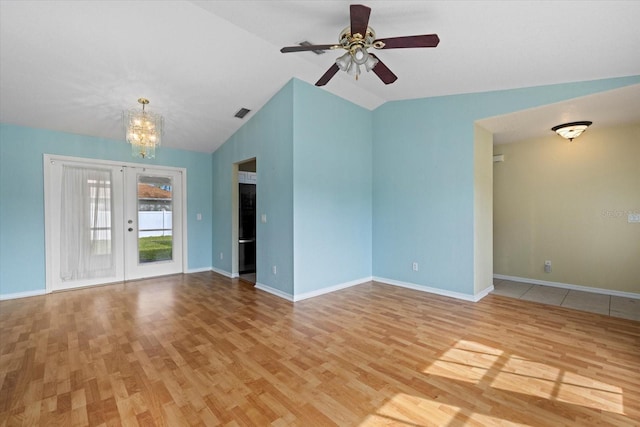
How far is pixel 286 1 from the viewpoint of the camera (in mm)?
2453

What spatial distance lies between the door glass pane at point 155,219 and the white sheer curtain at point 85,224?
49cm

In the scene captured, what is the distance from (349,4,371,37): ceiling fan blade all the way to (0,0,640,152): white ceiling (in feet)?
1.29

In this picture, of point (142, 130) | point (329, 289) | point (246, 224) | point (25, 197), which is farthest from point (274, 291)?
point (25, 197)

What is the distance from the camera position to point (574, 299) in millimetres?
3938

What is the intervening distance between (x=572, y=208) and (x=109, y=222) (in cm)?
777

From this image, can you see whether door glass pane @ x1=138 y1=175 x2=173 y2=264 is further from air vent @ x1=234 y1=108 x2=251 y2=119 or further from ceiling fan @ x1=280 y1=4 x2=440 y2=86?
ceiling fan @ x1=280 y1=4 x2=440 y2=86

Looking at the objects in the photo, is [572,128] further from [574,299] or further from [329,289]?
[329,289]

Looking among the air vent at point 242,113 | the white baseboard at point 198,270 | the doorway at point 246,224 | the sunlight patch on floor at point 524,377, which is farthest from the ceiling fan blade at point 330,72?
the white baseboard at point 198,270

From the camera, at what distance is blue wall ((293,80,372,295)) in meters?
4.02

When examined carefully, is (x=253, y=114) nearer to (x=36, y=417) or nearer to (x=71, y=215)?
(x=71, y=215)

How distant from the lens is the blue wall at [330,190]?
13.2 feet

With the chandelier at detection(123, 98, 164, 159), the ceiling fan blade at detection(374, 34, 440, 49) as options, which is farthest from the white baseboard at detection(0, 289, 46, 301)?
the ceiling fan blade at detection(374, 34, 440, 49)

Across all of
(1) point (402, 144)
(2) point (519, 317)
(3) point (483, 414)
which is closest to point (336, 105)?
(1) point (402, 144)

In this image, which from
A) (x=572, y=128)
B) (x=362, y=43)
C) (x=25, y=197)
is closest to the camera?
(x=362, y=43)
